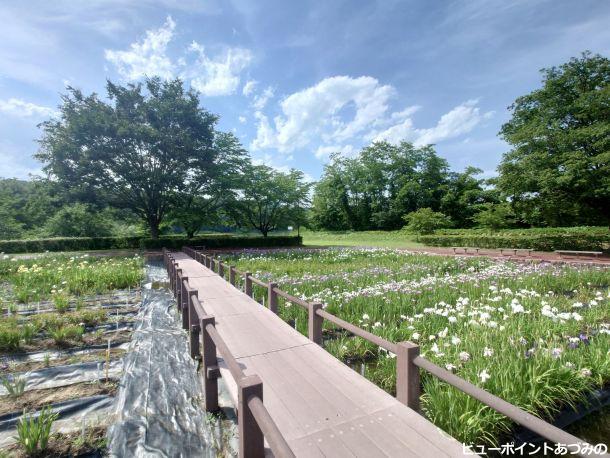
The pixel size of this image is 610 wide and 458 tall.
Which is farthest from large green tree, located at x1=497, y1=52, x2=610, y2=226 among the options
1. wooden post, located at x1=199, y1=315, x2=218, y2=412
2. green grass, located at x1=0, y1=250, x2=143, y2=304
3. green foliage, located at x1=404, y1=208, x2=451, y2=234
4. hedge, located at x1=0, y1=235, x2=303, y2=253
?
green grass, located at x1=0, y1=250, x2=143, y2=304

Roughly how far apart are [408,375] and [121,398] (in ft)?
10.3

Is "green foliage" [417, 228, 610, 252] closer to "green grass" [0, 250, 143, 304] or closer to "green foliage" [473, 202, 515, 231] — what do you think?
"green foliage" [473, 202, 515, 231]

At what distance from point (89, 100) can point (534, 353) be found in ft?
90.5

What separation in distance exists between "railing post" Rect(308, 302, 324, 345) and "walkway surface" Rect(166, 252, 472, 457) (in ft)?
0.32

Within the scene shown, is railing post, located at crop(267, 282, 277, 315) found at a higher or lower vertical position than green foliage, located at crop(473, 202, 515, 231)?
lower

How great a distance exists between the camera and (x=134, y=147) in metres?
21.6

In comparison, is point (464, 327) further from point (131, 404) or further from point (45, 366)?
point (45, 366)

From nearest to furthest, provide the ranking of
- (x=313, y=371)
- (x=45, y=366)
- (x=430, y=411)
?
(x=430, y=411) < (x=313, y=371) < (x=45, y=366)

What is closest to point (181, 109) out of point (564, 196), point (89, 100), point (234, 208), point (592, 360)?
point (89, 100)

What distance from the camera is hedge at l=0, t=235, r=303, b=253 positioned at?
22502 millimetres

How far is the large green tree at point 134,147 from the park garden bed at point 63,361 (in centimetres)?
1475

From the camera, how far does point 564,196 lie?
20.0 m

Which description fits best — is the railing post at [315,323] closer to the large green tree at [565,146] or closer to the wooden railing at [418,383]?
the wooden railing at [418,383]

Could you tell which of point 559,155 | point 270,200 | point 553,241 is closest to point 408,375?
point 553,241
